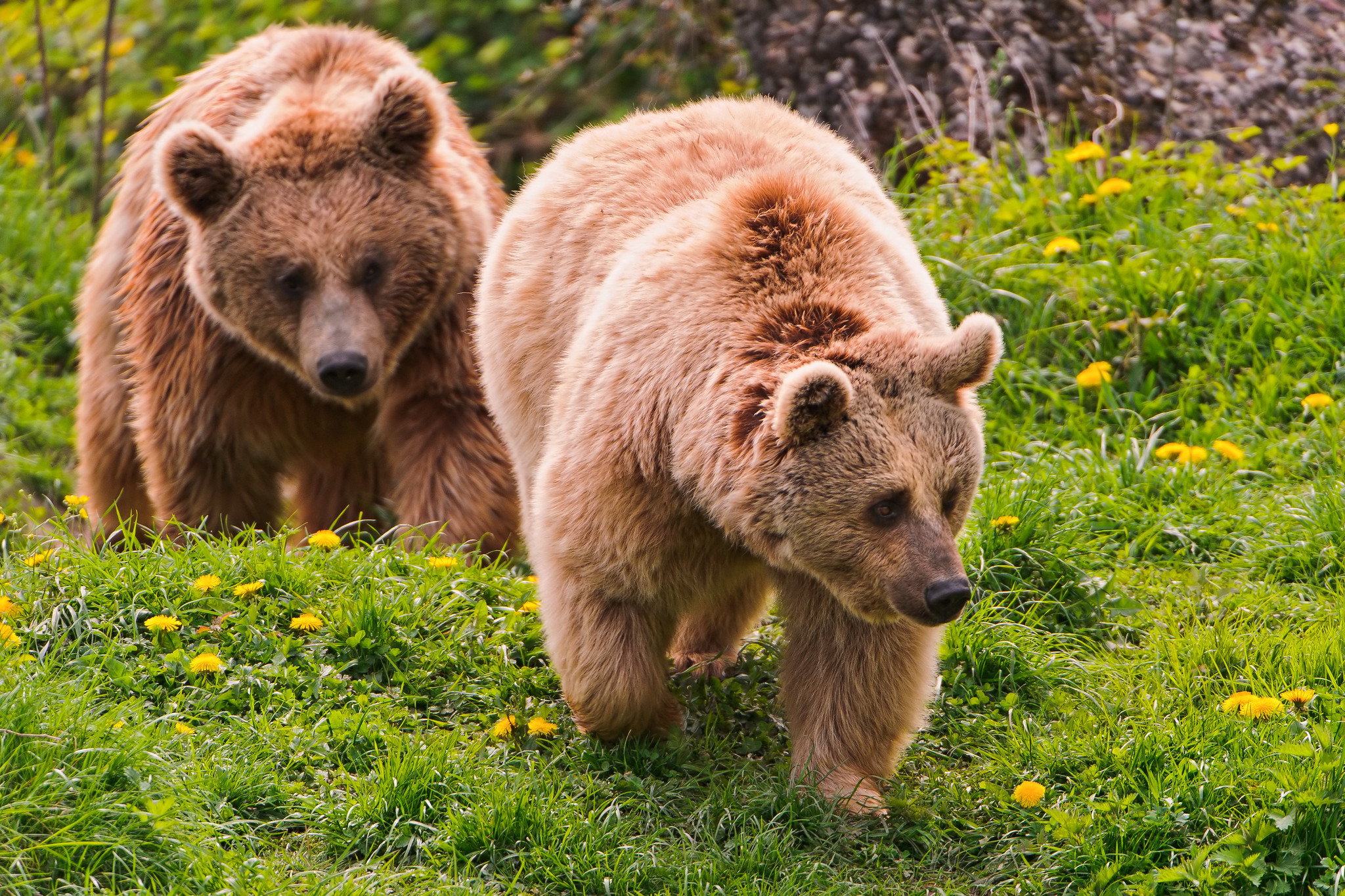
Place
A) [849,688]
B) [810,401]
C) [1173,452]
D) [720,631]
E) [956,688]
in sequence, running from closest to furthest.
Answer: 1. [810,401]
2. [849,688]
3. [956,688]
4. [720,631]
5. [1173,452]

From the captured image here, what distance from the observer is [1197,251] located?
6406 mm

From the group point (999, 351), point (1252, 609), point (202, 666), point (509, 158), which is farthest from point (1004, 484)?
point (509, 158)

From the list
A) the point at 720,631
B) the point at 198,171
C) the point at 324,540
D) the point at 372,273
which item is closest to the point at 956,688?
the point at 720,631

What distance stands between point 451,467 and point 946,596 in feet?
9.01

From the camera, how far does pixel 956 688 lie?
487 centimetres

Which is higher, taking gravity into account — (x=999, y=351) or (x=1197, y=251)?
(x=999, y=351)

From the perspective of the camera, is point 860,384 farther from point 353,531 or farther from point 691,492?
point 353,531

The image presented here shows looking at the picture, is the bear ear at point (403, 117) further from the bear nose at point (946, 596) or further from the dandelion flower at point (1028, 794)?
the dandelion flower at point (1028, 794)

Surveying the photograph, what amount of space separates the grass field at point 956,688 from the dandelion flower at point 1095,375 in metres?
0.07

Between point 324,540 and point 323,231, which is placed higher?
point 323,231

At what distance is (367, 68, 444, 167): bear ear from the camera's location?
235 inches

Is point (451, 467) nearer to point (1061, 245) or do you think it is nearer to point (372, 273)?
point (372, 273)

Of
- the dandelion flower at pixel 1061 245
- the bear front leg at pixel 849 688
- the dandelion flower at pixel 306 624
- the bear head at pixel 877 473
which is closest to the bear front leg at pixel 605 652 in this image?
the bear front leg at pixel 849 688

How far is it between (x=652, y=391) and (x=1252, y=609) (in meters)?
2.19
